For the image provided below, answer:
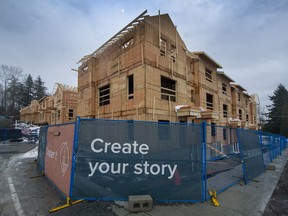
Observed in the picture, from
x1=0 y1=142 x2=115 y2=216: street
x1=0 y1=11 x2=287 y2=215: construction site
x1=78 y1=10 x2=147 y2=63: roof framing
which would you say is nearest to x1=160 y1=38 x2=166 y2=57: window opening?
x1=0 y1=11 x2=287 y2=215: construction site

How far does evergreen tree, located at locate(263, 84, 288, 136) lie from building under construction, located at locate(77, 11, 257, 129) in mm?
37373

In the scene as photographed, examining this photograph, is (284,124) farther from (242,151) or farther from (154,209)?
(154,209)

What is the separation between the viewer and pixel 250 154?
6699 millimetres

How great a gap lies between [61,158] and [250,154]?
7595mm

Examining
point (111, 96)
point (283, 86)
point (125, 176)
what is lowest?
point (125, 176)

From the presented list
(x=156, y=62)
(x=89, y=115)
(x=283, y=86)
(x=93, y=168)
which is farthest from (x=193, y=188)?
(x=283, y=86)

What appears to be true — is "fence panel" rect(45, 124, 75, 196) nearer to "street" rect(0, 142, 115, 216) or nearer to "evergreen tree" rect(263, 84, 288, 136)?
"street" rect(0, 142, 115, 216)

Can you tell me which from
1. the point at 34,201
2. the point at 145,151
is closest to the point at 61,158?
the point at 34,201

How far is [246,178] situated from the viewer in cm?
601

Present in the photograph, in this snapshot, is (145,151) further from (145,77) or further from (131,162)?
(145,77)

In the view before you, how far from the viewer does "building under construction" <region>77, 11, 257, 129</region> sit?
12.0 metres

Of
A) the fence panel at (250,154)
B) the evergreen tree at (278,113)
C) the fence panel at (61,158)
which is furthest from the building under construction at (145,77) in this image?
the evergreen tree at (278,113)

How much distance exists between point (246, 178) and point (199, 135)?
340 centimetres

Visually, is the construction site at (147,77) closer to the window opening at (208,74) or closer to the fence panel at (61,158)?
the window opening at (208,74)
